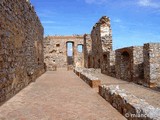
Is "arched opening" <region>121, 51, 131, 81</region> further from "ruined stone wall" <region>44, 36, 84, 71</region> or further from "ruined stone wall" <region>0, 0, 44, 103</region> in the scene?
"ruined stone wall" <region>44, 36, 84, 71</region>

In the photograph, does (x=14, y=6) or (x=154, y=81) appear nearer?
(x=14, y=6)

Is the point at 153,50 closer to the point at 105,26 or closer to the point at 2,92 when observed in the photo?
the point at 2,92

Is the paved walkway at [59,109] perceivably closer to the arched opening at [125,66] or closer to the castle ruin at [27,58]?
the castle ruin at [27,58]

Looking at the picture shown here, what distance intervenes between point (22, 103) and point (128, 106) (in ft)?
10.00

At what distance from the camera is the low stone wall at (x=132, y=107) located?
3.57 m

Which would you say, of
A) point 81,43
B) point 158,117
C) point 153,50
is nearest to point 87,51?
point 81,43

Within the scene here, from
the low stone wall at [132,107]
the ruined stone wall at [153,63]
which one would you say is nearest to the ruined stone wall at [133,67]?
the ruined stone wall at [153,63]

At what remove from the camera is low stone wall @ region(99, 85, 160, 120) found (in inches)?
140

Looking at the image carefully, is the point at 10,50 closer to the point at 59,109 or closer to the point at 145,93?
the point at 59,109

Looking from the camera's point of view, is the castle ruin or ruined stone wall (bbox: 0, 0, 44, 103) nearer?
ruined stone wall (bbox: 0, 0, 44, 103)

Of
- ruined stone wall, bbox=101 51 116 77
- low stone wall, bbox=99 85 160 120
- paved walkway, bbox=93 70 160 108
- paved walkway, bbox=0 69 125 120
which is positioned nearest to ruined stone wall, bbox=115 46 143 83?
paved walkway, bbox=93 70 160 108

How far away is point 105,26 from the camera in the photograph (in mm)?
20234

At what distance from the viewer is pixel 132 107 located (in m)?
4.17

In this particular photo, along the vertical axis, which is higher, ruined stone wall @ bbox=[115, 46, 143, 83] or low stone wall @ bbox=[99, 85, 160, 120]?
ruined stone wall @ bbox=[115, 46, 143, 83]
